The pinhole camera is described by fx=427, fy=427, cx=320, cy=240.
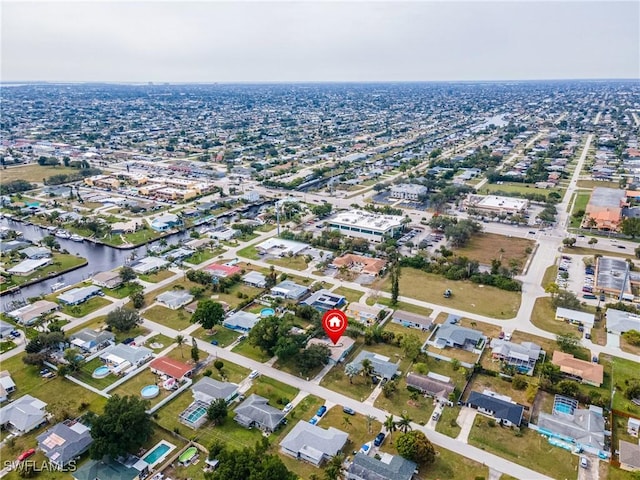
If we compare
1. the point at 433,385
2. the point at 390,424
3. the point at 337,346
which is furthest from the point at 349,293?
the point at 390,424

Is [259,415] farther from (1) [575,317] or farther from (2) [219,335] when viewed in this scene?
(1) [575,317]

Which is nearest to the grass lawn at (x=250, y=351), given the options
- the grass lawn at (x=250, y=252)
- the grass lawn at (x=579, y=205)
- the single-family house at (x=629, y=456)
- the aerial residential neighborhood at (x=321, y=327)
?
the aerial residential neighborhood at (x=321, y=327)

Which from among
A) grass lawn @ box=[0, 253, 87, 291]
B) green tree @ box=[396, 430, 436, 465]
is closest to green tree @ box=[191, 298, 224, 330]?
green tree @ box=[396, 430, 436, 465]

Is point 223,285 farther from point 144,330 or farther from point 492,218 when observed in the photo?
point 492,218

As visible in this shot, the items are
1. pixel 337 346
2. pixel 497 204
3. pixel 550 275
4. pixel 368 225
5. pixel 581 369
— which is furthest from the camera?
pixel 497 204

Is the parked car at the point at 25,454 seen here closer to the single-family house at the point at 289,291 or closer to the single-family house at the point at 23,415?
the single-family house at the point at 23,415

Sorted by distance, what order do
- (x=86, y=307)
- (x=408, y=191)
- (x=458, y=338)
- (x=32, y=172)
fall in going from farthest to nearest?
1. (x=32, y=172)
2. (x=408, y=191)
3. (x=86, y=307)
4. (x=458, y=338)
